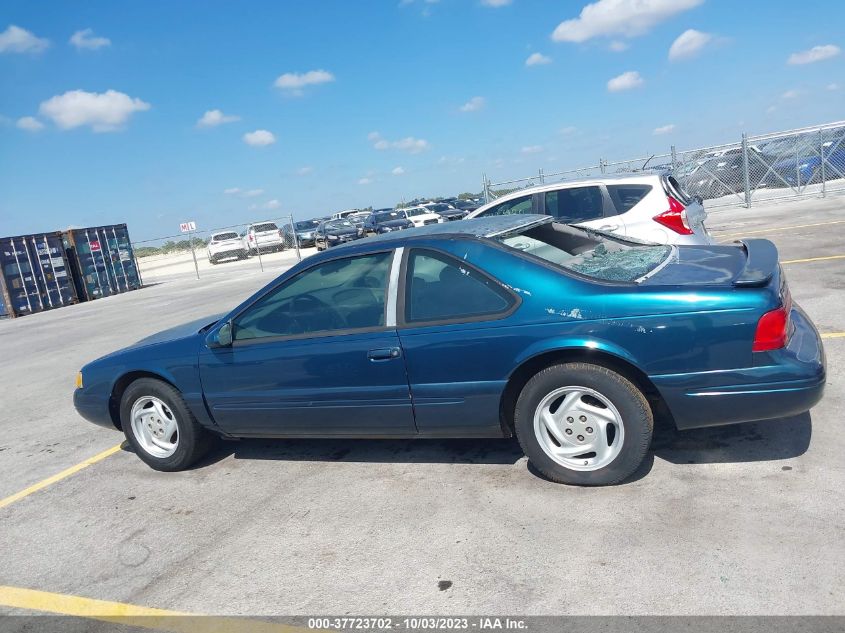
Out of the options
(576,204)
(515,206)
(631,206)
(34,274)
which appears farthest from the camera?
(34,274)

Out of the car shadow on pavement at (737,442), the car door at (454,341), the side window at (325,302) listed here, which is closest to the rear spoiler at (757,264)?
the car shadow on pavement at (737,442)

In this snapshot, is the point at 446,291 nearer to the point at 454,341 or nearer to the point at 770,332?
the point at 454,341

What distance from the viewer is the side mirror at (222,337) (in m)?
4.52

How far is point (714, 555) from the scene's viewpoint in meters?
3.00

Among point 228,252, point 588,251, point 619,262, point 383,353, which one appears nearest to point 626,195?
point 588,251

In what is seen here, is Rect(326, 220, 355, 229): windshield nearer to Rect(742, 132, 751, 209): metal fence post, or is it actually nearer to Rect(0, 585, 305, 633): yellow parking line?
Rect(742, 132, 751, 209): metal fence post

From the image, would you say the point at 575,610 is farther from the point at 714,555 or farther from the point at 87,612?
the point at 87,612

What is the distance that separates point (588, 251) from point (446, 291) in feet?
3.98

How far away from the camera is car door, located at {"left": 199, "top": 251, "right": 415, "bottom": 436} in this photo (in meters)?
4.09

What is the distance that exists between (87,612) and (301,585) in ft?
3.40

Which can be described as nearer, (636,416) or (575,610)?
(575,610)

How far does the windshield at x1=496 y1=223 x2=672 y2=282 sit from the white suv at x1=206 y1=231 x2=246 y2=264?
30642mm

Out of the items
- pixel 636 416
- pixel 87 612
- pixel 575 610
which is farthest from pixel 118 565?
pixel 636 416

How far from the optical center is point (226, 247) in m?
33.9
